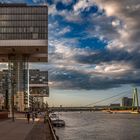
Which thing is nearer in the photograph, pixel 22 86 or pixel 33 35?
pixel 33 35

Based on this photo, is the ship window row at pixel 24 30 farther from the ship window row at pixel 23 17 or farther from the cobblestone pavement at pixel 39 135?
the cobblestone pavement at pixel 39 135

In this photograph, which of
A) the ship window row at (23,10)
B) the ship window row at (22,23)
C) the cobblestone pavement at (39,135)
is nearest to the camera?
the cobblestone pavement at (39,135)

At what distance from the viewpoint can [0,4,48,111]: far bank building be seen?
15088 cm

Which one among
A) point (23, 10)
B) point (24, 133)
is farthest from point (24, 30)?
point (24, 133)

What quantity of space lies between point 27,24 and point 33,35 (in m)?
7.13

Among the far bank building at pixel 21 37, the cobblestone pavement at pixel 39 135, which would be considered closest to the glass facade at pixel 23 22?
the far bank building at pixel 21 37

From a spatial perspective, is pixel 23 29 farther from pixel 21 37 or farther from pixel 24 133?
pixel 24 133

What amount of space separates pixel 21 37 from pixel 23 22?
742cm

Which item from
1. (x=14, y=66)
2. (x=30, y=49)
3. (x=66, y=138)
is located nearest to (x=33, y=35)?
(x=30, y=49)

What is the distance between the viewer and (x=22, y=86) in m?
163

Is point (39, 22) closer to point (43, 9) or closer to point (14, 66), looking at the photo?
point (43, 9)

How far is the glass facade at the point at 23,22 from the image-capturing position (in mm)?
152625

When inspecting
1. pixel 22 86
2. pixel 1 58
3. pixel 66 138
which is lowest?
pixel 66 138

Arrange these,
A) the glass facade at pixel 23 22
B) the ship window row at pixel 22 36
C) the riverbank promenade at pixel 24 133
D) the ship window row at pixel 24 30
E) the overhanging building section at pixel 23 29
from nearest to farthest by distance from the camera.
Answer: the riverbank promenade at pixel 24 133 → the overhanging building section at pixel 23 29 → the ship window row at pixel 22 36 → the glass facade at pixel 23 22 → the ship window row at pixel 24 30
